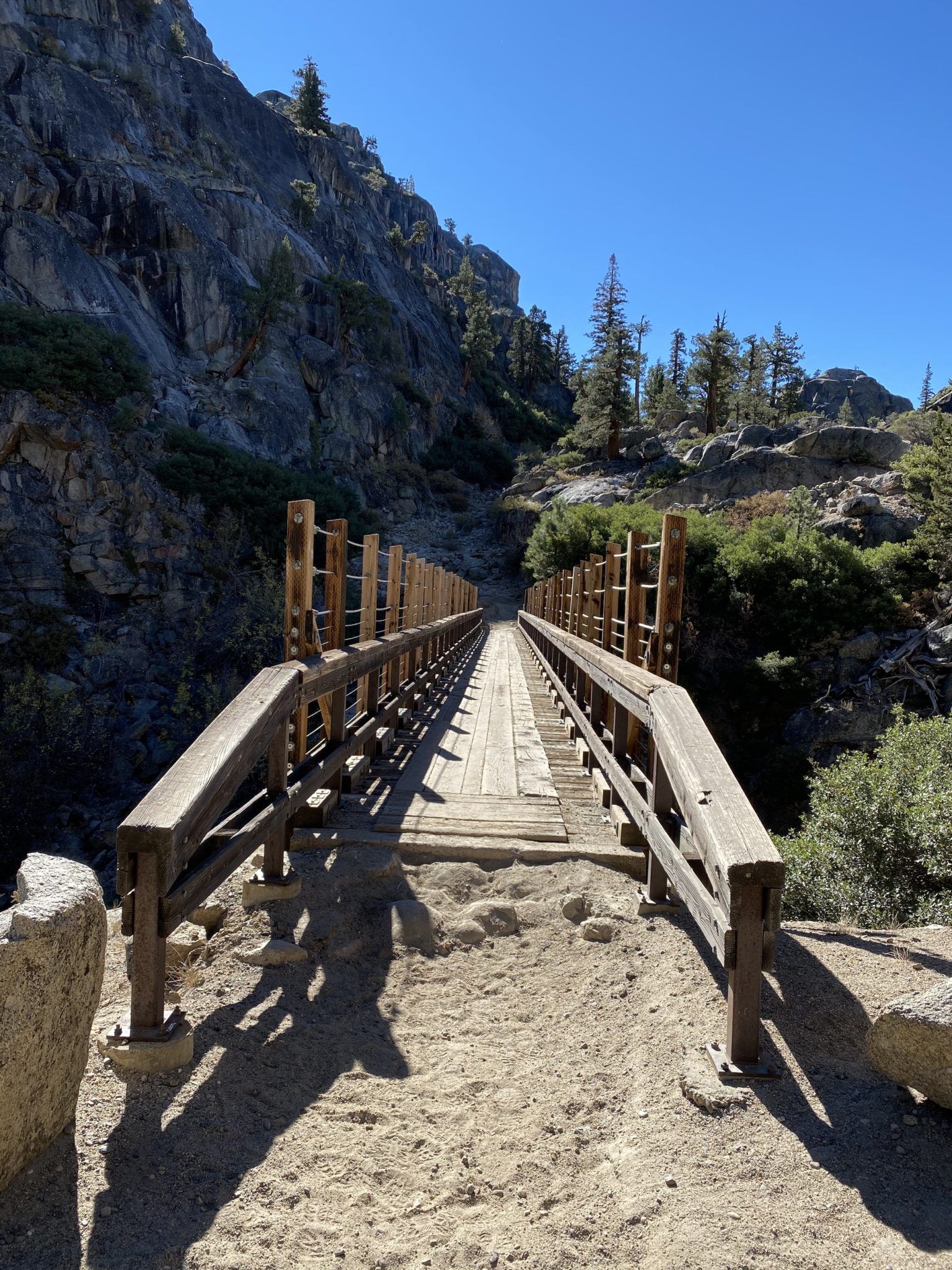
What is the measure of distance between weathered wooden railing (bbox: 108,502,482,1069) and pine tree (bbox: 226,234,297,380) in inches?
1340

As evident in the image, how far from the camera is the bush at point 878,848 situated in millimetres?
4988

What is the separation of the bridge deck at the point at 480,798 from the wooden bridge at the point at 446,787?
0.02 m

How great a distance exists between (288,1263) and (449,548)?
141 feet

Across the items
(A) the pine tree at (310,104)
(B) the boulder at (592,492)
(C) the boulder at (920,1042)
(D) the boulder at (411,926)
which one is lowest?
(D) the boulder at (411,926)

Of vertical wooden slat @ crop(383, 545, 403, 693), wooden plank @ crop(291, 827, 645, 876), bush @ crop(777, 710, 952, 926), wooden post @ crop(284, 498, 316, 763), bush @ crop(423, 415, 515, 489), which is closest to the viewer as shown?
wooden plank @ crop(291, 827, 645, 876)

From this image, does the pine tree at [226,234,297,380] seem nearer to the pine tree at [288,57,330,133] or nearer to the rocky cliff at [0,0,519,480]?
the rocky cliff at [0,0,519,480]

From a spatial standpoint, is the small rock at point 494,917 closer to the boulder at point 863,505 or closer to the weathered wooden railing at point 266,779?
the weathered wooden railing at point 266,779

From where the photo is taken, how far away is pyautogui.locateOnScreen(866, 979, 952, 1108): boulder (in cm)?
181

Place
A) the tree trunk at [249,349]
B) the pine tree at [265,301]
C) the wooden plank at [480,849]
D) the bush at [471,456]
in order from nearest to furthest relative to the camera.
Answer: the wooden plank at [480,849], the tree trunk at [249,349], the pine tree at [265,301], the bush at [471,456]

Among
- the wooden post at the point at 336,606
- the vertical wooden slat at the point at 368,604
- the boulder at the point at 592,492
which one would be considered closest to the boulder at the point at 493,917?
the wooden post at the point at 336,606

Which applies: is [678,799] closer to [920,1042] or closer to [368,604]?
[920,1042]

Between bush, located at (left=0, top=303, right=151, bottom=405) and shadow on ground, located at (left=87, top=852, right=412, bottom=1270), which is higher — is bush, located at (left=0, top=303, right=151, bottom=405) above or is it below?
above

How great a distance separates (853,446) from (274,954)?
3678 centimetres

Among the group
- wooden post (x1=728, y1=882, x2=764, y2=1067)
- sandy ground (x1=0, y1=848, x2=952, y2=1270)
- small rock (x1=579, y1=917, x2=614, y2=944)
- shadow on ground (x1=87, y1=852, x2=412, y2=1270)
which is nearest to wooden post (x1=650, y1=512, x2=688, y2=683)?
small rock (x1=579, y1=917, x2=614, y2=944)
